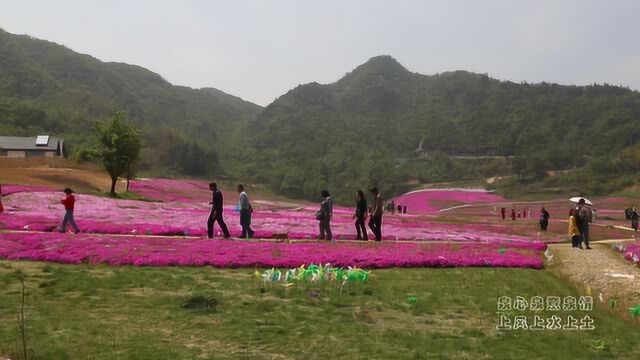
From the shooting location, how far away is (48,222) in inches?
1103

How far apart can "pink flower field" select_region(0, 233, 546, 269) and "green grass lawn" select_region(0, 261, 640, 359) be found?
126cm

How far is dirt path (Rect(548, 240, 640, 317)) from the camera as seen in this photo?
16.0 meters

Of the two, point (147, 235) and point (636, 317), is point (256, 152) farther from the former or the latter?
point (636, 317)

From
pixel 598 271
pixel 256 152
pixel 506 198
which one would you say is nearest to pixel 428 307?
pixel 598 271

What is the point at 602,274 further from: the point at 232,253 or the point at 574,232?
the point at 232,253

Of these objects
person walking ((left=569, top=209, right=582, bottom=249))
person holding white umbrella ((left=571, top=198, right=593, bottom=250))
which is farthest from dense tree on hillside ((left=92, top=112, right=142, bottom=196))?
person holding white umbrella ((left=571, top=198, right=593, bottom=250))

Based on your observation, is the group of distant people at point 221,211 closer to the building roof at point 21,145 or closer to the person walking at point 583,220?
the person walking at point 583,220

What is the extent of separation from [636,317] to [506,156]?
146m

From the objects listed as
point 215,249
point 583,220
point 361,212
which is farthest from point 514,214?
point 215,249

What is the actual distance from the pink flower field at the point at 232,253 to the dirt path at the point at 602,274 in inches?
43.6

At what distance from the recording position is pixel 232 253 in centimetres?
1997

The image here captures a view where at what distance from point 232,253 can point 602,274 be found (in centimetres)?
1236

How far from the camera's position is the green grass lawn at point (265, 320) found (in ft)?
33.4

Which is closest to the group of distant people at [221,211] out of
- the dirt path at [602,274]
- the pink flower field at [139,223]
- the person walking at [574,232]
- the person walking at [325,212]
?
the pink flower field at [139,223]
